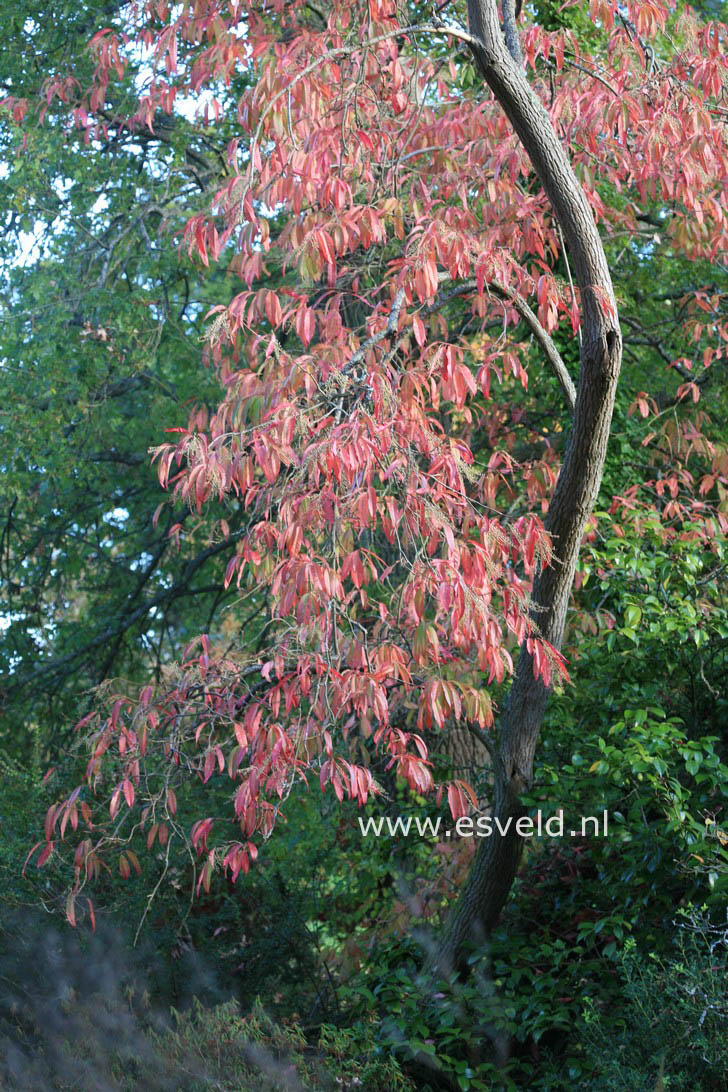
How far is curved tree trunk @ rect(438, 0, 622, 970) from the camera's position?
4.04 meters

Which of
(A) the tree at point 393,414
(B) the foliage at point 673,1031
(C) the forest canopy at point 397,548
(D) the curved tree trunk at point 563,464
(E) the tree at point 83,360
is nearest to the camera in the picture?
(B) the foliage at point 673,1031

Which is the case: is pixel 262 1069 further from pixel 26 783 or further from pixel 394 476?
pixel 26 783

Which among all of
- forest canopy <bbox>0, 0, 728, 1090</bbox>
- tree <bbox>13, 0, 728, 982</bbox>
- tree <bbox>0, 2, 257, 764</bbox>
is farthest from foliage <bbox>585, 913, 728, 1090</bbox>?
tree <bbox>0, 2, 257, 764</bbox>

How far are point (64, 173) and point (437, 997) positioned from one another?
5.37 meters

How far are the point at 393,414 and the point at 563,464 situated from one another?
38.9 inches

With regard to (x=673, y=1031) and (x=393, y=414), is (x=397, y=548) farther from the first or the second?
(x=673, y=1031)

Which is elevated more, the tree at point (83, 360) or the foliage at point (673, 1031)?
the tree at point (83, 360)

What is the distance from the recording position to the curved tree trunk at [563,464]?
404 centimetres

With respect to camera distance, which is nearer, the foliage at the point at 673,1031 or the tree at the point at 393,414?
the foliage at the point at 673,1031

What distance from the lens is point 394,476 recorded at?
376 cm

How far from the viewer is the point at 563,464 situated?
445 cm

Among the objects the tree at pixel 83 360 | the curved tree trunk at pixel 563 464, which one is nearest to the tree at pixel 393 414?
the curved tree trunk at pixel 563 464

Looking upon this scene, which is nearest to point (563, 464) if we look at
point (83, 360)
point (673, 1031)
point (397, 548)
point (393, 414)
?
point (397, 548)

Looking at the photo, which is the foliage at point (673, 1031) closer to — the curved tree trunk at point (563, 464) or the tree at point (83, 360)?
the curved tree trunk at point (563, 464)
